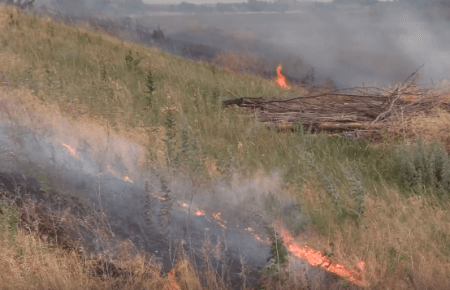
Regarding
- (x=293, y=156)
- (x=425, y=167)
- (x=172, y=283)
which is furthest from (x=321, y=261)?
(x=425, y=167)

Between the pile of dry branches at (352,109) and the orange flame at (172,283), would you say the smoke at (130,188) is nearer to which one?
the orange flame at (172,283)

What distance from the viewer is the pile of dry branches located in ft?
19.3

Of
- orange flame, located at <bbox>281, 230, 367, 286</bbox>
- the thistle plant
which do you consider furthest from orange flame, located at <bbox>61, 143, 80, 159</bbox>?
the thistle plant

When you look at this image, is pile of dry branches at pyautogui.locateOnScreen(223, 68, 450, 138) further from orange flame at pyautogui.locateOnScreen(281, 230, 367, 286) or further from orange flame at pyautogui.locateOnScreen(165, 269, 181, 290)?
orange flame at pyautogui.locateOnScreen(165, 269, 181, 290)

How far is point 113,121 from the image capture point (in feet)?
18.5

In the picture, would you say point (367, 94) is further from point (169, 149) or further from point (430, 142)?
point (169, 149)

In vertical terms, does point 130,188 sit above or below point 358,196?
below

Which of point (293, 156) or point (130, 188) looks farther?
point (293, 156)

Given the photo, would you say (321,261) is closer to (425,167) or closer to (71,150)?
(425,167)

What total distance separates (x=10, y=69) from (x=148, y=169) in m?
3.83

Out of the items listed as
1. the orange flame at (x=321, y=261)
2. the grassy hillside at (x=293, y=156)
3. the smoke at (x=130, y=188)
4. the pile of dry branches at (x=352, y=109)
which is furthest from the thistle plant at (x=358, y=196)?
the pile of dry branches at (x=352, y=109)

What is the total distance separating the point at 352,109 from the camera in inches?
255

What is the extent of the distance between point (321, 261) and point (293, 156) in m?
1.81

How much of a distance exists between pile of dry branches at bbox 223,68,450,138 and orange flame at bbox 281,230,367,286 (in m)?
2.33
